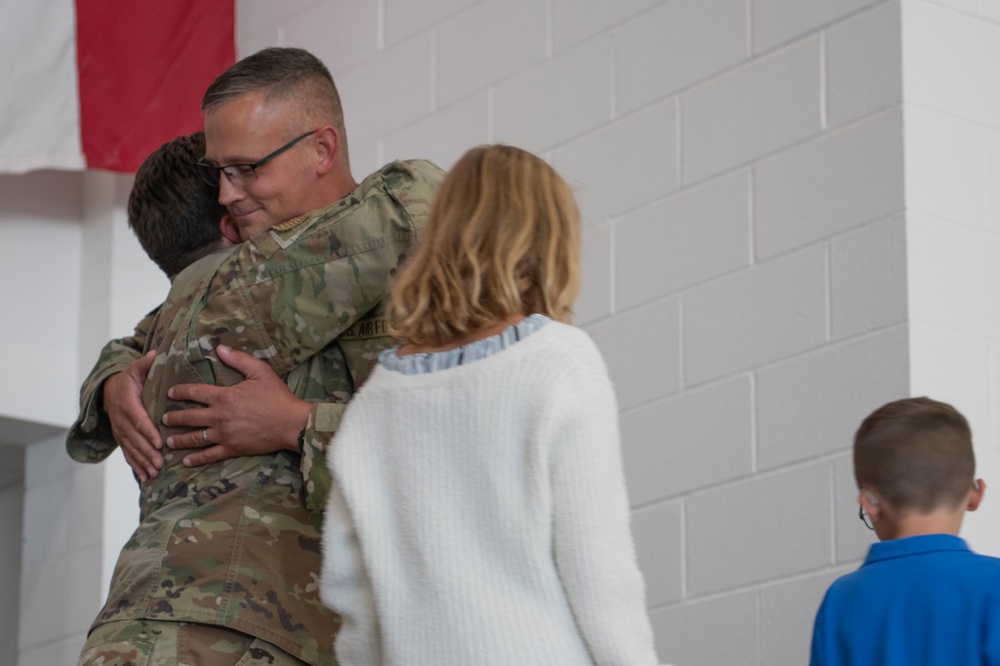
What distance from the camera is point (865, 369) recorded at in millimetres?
2598

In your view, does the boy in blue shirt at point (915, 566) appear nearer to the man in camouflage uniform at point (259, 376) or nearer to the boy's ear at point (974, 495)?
the boy's ear at point (974, 495)

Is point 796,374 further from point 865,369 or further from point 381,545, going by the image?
point 381,545

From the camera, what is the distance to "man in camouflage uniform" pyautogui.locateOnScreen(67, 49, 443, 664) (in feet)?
5.98

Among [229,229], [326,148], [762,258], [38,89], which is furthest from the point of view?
[38,89]

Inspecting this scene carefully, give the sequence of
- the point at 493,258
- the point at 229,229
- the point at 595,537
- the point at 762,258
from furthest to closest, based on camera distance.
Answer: the point at 762,258, the point at 229,229, the point at 493,258, the point at 595,537

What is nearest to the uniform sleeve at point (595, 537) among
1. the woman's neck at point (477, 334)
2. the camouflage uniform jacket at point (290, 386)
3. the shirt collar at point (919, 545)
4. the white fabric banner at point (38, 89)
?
the woman's neck at point (477, 334)

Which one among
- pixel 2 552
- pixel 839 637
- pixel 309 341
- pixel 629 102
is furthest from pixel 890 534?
pixel 2 552

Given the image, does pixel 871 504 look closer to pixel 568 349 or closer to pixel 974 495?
pixel 974 495

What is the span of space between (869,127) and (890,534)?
94 centimetres

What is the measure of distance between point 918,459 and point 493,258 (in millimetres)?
715

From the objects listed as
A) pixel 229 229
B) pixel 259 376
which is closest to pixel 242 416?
pixel 259 376

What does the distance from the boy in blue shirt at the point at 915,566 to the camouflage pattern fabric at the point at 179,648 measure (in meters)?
0.71

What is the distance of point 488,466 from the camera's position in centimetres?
156

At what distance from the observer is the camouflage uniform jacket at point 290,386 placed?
1.83m
